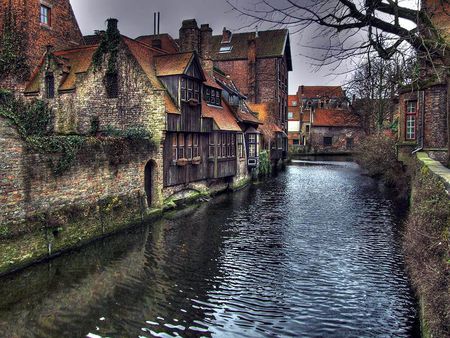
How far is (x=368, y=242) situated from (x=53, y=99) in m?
18.6

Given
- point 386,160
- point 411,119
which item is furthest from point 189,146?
point 386,160

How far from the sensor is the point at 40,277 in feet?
37.1

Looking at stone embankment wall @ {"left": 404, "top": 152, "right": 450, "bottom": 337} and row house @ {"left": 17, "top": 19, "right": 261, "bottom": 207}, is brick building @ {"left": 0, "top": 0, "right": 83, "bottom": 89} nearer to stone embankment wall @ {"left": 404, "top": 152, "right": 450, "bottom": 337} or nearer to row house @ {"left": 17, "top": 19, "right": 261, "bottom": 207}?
row house @ {"left": 17, "top": 19, "right": 261, "bottom": 207}

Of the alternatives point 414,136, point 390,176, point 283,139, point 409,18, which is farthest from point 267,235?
point 283,139

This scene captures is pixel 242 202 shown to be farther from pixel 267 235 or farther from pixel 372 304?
pixel 372 304

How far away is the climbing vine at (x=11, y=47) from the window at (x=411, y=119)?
2402 centimetres

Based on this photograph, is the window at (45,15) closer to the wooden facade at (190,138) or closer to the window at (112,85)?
the window at (112,85)

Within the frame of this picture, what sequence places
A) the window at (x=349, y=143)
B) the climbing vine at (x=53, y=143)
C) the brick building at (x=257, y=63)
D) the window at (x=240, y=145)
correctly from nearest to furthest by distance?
the climbing vine at (x=53, y=143) < the window at (x=240, y=145) < the brick building at (x=257, y=63) < the window at (x=349, y=143)

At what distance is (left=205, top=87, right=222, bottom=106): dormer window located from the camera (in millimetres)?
27047

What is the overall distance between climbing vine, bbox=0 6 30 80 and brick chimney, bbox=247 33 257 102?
3054 cm

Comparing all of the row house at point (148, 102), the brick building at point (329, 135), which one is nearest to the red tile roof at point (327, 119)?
the brick building at point (329, 135)

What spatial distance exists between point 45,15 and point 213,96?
1233 centimetres

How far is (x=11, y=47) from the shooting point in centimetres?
2489

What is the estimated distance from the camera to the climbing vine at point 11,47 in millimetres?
24781
